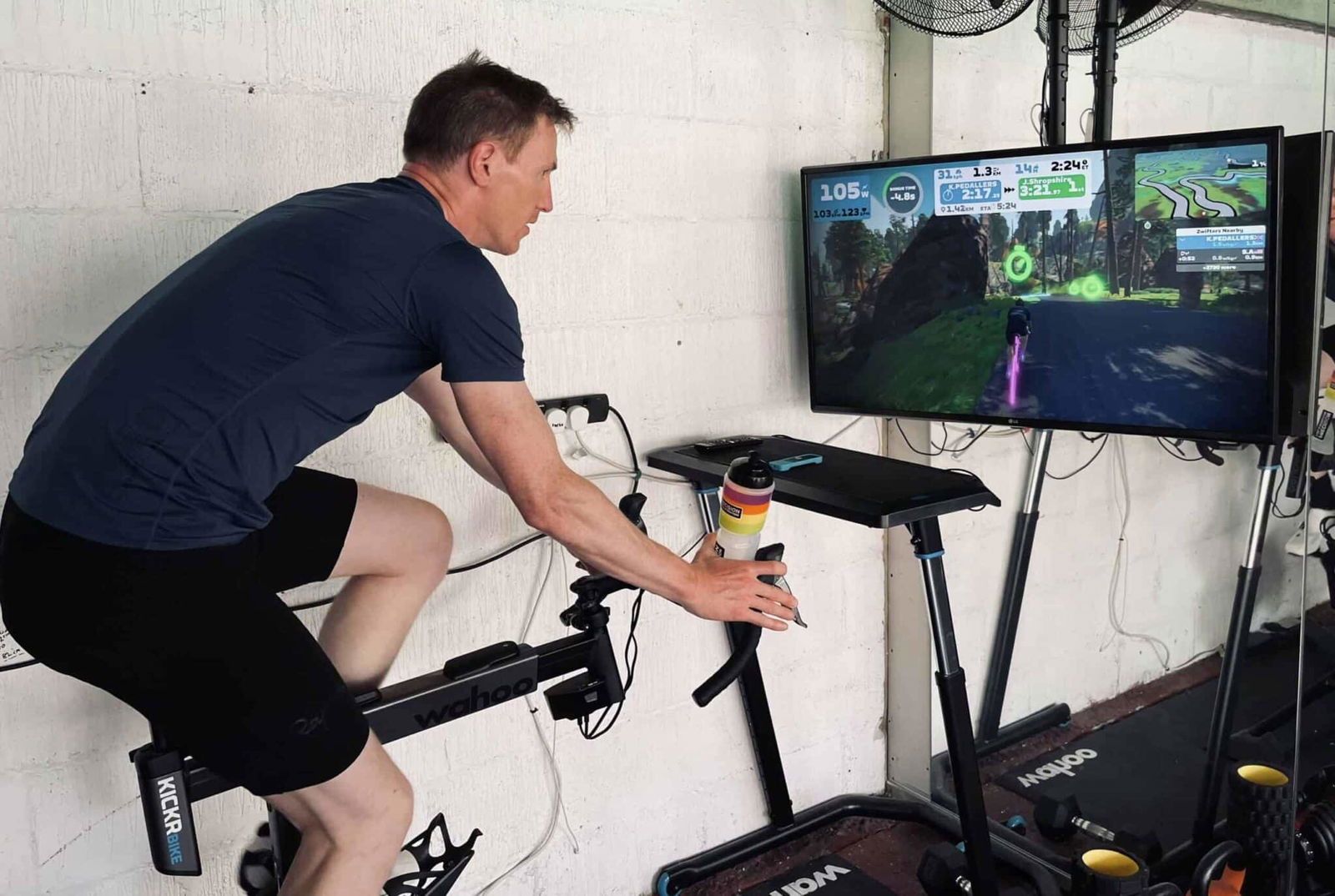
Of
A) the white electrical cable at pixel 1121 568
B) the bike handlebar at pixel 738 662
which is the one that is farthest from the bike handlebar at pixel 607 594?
the white electrical cable at pixel 1121 568

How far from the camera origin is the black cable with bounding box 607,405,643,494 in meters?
2.20

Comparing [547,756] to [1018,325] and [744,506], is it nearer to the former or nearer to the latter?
[744,506]

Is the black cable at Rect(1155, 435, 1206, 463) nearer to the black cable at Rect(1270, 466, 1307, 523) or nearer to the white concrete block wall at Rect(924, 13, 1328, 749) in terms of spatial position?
the white concrete block wall at Rect(924, 13, 1328, 749)

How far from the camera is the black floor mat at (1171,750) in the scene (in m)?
1.98

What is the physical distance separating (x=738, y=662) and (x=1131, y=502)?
5.24 ft

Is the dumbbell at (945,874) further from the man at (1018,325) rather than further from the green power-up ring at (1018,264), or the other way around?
the green power-up ring at (1018,264)

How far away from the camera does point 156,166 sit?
1.69m

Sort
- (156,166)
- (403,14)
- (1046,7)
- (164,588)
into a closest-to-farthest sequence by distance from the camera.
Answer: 1. (164,588)
2. (156,166)
3. (403,14)
4. (1046,7)

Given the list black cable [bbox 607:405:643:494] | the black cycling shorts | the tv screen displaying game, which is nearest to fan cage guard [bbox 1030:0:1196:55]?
the tv screen displaying game

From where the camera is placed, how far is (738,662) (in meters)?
1.40

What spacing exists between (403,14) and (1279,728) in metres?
2.10

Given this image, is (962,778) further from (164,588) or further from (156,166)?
(156,166)

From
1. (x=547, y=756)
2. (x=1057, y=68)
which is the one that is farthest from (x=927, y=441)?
(x=547, y=756)

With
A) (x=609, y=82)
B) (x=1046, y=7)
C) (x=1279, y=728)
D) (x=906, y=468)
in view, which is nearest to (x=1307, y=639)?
(x=1279, y=728)
